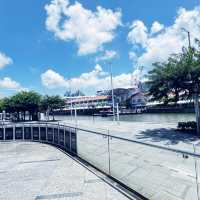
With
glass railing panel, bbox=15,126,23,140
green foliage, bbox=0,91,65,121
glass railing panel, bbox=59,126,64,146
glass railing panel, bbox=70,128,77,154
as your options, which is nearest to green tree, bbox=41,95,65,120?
green foliage, bbox=0,91,65,121

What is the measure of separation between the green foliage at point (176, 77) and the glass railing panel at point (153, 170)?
36.3 feet

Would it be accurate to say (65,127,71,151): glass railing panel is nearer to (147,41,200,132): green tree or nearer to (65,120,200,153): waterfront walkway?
(65,120,200,153): waterfront walkway

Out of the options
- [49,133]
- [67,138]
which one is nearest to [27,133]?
[49,133]

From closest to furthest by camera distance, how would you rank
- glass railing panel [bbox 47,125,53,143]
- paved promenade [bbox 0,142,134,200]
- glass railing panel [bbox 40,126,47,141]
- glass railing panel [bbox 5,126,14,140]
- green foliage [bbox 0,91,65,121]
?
paved promenade [bbox 0,142,134,200] < glass railing panel [bbox 47,125,53,143] < glass railing panel [bbox 40,126,47,141] < glass railing panel [bbox 5,126,14,140] < green foliage [bbox 0,91,65,121]

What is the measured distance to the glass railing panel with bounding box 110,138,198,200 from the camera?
449 centimetres

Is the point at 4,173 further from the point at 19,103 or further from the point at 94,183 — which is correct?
the point at 19,103

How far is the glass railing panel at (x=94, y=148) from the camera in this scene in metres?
8.11

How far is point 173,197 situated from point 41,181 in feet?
15.1

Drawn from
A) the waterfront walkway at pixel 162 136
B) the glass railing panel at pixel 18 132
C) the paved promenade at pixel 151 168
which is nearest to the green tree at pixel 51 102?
the waterfront walkway at pixel 162 136

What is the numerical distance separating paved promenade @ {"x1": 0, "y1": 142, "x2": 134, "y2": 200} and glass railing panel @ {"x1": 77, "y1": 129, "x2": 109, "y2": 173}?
515 millimetres

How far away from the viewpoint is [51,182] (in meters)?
7.41

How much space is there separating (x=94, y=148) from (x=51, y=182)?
2268 mm

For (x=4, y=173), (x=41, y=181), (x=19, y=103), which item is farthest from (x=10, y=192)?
(x=19, y=103)

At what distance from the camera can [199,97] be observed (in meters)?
18.5
